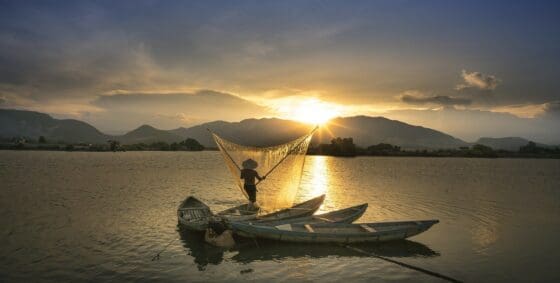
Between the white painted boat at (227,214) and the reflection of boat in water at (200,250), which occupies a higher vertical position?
the white painted boat at (227,214)

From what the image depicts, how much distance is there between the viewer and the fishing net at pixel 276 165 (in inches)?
788

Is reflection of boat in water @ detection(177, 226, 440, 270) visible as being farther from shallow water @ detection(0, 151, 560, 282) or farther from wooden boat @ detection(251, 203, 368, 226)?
wooden boat @ detection(251, 203, 368, 226)

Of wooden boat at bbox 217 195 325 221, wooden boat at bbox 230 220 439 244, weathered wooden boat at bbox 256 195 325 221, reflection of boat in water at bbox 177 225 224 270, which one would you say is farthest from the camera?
weathered wooden boat at bbox 256 195 325 221

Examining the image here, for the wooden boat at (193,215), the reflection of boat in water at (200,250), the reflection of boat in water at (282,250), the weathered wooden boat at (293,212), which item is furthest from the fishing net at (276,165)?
the reflection of boat in water at (200,250)

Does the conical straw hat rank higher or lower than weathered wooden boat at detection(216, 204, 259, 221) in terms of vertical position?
higher

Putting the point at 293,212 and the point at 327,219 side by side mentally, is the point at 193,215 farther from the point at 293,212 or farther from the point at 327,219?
the point at 327,219

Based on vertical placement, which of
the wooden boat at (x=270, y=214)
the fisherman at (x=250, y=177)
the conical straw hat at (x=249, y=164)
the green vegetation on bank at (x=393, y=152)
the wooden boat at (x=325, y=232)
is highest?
the green vegetation on bank at (x=393, y=152)

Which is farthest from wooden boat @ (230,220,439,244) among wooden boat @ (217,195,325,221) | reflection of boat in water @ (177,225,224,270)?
wooden boat @ (217,195,325,221)

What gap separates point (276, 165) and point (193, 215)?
18.0 feet

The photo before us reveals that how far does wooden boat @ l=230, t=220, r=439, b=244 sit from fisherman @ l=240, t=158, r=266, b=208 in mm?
3482

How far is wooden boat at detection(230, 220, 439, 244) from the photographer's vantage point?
16.4 meters

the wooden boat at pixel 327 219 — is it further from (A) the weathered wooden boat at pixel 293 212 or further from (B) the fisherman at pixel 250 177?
(B) the fisherman at pixel 250 177

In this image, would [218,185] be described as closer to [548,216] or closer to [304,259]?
[304,259]

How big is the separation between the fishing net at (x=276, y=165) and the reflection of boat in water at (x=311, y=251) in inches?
145
